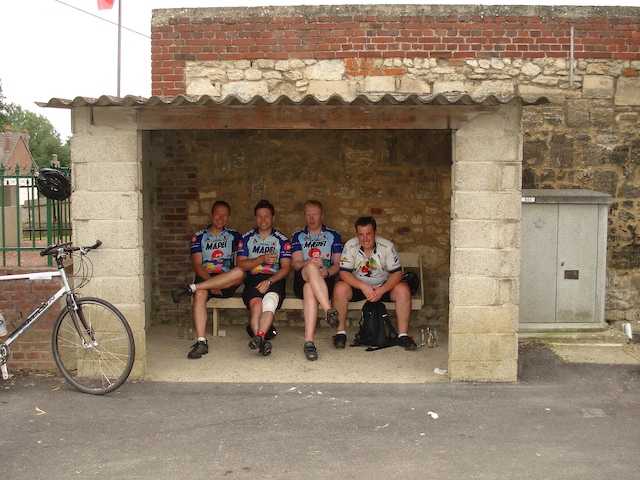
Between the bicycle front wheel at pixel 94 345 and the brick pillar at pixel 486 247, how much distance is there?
8.76ft

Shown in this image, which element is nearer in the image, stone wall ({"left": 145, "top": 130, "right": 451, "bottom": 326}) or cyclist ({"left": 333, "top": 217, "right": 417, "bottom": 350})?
cyclist ({"left": 333, "top": 217, "right": 417, "bottom": 350})

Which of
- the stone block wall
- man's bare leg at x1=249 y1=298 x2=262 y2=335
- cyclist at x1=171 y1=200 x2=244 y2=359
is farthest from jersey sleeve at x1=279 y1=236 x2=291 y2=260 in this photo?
the stone block wall

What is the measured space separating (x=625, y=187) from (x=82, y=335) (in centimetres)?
579

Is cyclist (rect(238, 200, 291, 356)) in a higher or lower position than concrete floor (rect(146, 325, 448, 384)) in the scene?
higher

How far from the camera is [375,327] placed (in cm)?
723

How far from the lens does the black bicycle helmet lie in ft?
21.0

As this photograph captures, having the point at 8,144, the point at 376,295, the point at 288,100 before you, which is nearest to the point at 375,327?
the point at 376,295

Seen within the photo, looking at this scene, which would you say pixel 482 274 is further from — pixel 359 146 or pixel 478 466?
pixel 359 146

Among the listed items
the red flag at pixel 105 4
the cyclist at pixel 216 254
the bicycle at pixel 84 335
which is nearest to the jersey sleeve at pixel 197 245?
the cyclist at pixel 216 254

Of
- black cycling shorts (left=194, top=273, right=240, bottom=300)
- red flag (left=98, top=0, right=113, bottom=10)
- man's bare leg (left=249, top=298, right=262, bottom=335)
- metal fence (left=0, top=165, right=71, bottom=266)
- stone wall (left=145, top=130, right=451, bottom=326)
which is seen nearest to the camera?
metal fence (left=0, top=165, right=71, bottom=266)

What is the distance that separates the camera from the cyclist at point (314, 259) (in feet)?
23.0

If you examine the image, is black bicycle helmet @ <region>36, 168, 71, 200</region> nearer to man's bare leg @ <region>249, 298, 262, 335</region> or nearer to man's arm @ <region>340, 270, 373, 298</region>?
man's bare leg @ <region>249, 298, 262, 335</region>

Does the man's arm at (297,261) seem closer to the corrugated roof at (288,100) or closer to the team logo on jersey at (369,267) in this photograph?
the team logo on jersey at (369,267)

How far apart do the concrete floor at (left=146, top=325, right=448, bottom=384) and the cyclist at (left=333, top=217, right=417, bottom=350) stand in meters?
0.27
